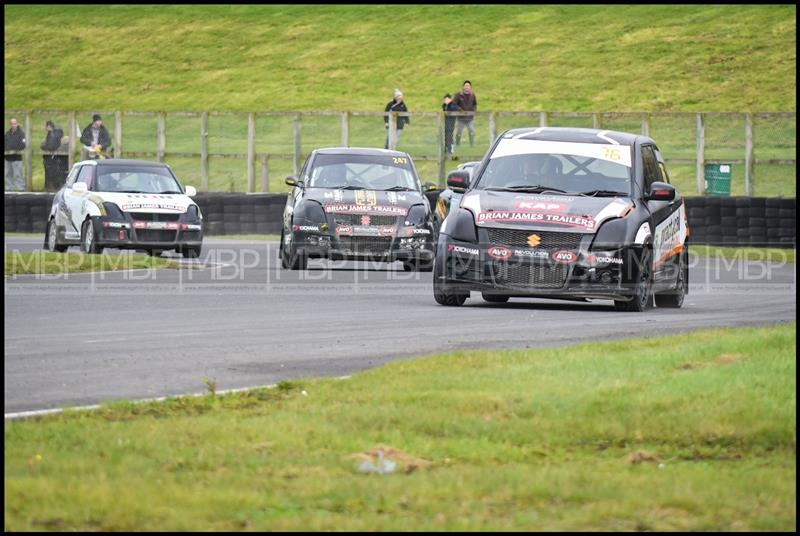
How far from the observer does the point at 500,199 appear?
1642cm

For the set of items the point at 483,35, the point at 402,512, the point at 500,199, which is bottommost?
the point at 402,512

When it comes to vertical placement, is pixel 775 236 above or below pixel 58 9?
below

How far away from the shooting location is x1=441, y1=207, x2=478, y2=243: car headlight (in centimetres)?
1617

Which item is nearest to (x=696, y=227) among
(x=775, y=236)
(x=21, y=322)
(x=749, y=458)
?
(x=775, y=236)

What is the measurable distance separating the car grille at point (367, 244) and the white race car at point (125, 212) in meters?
3.53

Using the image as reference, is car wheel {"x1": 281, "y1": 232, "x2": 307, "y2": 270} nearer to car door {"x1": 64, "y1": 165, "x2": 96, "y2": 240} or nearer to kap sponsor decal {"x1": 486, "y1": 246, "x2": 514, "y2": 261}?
car door {"x1": 64, "y1": 165, "x2": 96, "y2": 240}

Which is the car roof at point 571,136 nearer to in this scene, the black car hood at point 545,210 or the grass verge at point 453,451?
the black car hood at point 545,210

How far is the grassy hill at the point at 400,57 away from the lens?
5838cm

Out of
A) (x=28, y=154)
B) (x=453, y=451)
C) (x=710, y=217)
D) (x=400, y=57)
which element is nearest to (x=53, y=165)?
(x=28, y=154)

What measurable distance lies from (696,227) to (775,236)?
161 cm

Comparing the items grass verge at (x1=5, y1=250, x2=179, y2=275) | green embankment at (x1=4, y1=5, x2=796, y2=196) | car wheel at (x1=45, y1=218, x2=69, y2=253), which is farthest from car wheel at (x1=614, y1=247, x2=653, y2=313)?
green embankment at (x1=4, y1=5, x2=796, y2=196)

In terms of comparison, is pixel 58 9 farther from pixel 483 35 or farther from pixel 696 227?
pixel 696 227

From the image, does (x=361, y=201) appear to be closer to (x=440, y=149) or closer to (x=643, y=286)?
(x=643, y=286)

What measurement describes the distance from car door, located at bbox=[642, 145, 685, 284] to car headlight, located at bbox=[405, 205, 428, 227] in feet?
17.1
